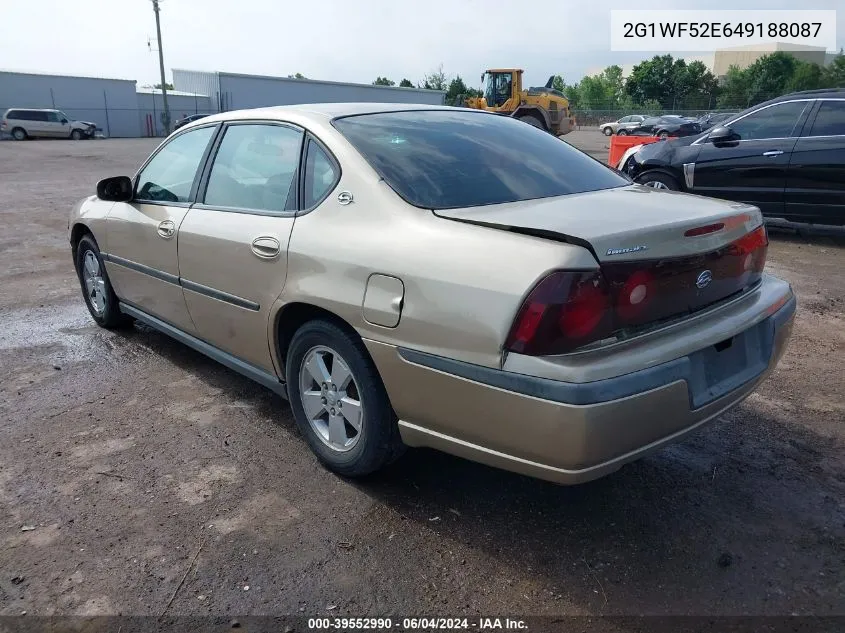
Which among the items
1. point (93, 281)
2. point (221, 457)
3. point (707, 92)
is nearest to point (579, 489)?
point (221, 457)

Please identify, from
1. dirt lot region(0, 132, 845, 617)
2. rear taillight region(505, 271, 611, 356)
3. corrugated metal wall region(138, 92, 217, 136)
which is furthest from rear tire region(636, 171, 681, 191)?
corrugated metal wall region(138, 92, 217, 136)

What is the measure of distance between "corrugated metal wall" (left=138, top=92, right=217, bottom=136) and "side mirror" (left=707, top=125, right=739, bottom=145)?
45.5 meters

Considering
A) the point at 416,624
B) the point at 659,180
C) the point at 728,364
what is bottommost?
the point at 416,624

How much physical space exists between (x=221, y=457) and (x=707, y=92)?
80.3 m

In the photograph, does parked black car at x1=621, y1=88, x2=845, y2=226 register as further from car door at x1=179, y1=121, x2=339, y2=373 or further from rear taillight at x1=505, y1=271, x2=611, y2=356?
rear taillight at x1=505, y1=271, x2=611, y2=356

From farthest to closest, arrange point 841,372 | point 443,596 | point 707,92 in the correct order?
point 707,92 < point 841,372 < point 443,596

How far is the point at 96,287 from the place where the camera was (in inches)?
204

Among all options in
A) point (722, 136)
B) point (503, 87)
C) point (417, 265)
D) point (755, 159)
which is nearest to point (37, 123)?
point (503, 87)

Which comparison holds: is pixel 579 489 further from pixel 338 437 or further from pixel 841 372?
pixel 841 372

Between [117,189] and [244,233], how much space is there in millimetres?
1577

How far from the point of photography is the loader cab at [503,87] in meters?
28.2

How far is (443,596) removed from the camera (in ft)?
7.80

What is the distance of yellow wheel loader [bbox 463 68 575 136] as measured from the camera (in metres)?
27.9

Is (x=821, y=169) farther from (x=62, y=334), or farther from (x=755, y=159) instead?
(x=62, y=334)
